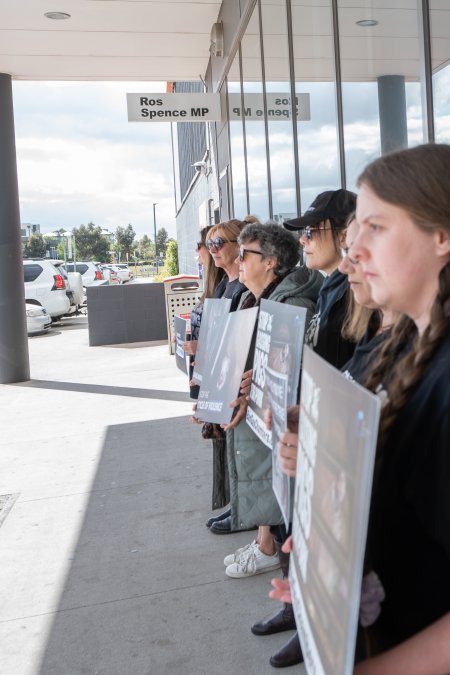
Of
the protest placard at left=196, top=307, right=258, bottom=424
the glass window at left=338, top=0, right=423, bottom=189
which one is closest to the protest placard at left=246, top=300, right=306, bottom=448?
the protest placard at left=196, top=307, right=258, bottom=424

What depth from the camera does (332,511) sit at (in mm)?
1018

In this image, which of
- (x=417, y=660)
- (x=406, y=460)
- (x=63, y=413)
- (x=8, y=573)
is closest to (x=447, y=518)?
(x=406, y=460)

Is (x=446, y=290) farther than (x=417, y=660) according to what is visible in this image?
Yes

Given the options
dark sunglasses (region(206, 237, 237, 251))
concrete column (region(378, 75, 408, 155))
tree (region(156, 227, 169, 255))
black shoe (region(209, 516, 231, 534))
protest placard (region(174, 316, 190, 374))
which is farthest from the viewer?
tree (region(156, 227, 169, 255))

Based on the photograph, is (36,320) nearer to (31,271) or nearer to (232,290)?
(31,271)

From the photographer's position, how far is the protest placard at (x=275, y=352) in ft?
6.34

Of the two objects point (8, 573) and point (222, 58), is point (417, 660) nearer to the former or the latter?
point (8, 573)

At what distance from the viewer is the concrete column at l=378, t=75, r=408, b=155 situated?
10.2ft

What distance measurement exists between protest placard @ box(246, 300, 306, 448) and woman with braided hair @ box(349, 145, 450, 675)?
650mm

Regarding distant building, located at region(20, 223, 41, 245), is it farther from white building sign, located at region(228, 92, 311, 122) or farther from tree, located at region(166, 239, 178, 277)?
white building sign, located at region(228, 92, 311, 122)

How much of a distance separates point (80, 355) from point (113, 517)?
8.74 m

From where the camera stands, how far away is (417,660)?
107 cm

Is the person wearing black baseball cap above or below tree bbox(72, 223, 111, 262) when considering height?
below

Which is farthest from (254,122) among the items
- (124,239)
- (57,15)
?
(124,239)
